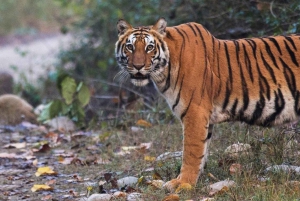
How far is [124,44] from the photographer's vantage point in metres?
5.27

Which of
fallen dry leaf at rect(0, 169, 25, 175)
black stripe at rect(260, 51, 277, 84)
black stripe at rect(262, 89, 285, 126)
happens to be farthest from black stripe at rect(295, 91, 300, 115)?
fallen dry leaf at rect(0, 169, 25, 175)

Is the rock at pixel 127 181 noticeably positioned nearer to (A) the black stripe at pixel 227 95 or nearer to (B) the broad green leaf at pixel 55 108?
(A) the black stripe at pixel 227 95

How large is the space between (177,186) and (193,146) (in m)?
0.35

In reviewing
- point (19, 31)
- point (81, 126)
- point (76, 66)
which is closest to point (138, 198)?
point (81, 126)

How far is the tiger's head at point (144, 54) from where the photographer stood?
16.8 ft

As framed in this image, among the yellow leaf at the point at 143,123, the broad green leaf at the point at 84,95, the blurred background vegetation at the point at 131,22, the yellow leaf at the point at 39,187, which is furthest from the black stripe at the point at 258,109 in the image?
the broad green leaf at the point at 84,95

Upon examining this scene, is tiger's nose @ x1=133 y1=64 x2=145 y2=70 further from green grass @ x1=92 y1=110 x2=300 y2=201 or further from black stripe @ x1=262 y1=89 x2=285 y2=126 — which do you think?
black stripe @ x1=262 y1=89 x2=285 y2=126

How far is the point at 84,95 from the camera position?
8.39 meters

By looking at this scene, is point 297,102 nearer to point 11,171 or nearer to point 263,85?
point 263,85

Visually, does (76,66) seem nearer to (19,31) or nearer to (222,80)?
(222,80)

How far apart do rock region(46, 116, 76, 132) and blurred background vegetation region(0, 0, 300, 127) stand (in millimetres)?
401

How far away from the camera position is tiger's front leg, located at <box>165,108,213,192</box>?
517 centimetres

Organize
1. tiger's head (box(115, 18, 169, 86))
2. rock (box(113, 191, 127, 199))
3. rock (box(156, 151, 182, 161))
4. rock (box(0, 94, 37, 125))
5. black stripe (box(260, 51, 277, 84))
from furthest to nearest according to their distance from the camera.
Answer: rock (box(0, 94, 37, 125)), rock (box(156, 151, 182, 161)), black stripe (box(260, 51, 277, 84)), tiger's head (box(115, 18, 169, 86)), rock (box(113, 191, 127, 199))

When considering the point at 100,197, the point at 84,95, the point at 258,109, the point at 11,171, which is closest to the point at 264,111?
the point at 258,109
